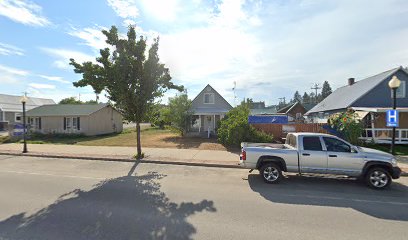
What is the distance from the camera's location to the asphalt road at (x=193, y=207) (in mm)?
4664

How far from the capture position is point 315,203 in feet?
20.9

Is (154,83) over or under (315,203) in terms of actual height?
over

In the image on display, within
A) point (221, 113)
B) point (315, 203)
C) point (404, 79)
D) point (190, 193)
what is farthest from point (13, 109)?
point (404, 79)

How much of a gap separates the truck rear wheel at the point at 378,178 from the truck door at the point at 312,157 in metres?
1.36

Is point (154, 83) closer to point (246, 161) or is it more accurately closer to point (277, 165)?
point (246, 161)

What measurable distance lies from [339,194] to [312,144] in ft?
5.92

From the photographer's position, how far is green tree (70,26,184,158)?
11.5 m

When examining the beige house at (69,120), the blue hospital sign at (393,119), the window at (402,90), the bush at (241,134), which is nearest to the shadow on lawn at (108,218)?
the bush at (241,134)

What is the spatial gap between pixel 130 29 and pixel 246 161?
28.9ft

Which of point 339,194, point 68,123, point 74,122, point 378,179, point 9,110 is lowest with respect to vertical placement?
point 339,194

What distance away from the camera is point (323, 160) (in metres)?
8.09

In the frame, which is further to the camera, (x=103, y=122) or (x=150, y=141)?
(x=103, y=122)

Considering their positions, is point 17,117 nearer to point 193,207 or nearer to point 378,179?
point 193,207

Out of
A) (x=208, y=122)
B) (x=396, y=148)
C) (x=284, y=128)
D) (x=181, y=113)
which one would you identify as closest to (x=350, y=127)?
(x=396, y=148)
